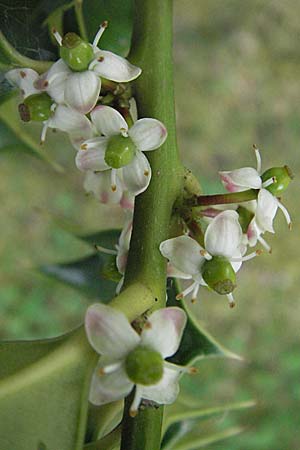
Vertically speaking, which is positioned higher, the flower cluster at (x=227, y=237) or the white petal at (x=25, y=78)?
the white petal at (x=25, y=78)

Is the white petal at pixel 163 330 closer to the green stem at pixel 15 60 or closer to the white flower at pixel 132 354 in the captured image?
the white flower at pixel 132 354

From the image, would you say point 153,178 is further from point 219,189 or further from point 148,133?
point 219,189

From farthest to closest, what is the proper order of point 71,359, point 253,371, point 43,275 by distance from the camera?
point 253,371 → point 43,275 → point 71,359

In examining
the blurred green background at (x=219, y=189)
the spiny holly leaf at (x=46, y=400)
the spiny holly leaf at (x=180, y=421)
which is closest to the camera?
the spiny holly leaf at (x=46, y=400)

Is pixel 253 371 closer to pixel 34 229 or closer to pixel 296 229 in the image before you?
pixel 296 229

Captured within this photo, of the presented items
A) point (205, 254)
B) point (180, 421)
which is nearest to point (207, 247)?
point (205, 254)

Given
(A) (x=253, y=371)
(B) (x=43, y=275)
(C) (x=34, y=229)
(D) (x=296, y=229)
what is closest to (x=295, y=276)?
(D) (x=296, y=229)

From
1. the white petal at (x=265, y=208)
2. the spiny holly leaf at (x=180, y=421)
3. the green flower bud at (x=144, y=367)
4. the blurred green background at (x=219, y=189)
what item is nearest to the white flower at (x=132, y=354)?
the green flower bud at (x=144, y=367)
